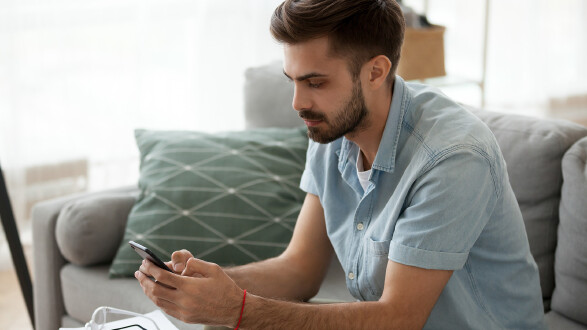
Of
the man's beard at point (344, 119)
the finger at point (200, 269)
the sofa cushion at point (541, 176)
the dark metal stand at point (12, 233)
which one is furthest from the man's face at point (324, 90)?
the dark metal stand at point (12, 233)

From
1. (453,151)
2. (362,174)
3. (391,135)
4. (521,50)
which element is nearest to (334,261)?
(362,174)

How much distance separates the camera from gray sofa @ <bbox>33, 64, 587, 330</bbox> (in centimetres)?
160

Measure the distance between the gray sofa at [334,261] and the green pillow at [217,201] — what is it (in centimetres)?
8

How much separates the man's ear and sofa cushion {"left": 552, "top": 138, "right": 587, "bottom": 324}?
0.51 metres

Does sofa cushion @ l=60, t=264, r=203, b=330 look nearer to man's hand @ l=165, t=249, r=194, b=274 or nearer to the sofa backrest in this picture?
man's hand @ l=165, t=249, r=194, b=274

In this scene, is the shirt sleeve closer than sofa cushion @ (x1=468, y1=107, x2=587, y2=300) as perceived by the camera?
Yes

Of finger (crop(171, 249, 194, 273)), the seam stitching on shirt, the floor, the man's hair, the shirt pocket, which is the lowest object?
the floor

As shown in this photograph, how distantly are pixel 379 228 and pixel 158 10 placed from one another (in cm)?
182

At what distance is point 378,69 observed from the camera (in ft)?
4.52

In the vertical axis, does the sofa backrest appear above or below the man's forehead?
below

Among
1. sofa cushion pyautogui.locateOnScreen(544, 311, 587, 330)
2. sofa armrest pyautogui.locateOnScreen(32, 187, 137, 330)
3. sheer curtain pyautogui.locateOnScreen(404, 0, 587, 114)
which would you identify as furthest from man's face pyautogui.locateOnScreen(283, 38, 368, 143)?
sheer curtain pyautogui.locateOnScreen(404, 0, 587, 114)

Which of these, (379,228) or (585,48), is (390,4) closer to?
(379,228)

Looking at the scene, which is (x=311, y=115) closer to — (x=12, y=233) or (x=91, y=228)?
(x=91, y=228)

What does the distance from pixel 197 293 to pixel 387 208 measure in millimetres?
394
